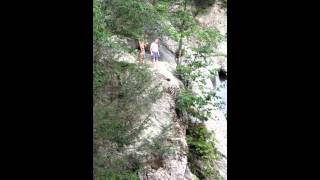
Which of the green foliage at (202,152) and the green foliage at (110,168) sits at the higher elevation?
the green foliage at (110,168)

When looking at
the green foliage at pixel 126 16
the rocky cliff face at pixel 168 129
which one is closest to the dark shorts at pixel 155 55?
the rocky cliff face at pixel 168 129

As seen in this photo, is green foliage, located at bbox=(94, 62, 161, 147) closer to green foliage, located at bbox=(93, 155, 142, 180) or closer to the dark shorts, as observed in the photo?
green foliage, located at bbox=(93, 155, 142, 180)

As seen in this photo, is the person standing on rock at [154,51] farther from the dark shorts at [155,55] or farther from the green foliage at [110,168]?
the green foliage at [110,168]

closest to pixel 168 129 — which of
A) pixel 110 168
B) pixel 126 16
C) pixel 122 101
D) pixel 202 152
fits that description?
pixel 122 101

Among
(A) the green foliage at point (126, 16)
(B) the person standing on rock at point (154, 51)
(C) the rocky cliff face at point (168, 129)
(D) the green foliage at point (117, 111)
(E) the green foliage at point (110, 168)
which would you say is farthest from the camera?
(B) the person standing on rock at point (154, 51)

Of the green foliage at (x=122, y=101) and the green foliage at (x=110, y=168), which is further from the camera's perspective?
the green foliage at (x=122, y=101)

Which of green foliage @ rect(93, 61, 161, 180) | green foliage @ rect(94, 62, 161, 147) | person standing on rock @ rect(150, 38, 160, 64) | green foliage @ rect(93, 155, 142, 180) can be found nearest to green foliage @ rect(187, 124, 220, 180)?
person standing on rock @ rect(150, 38, 160, 64)

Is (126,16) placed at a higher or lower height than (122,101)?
higher

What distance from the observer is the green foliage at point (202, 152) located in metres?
12.1

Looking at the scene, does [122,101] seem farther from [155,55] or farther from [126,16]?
[155,55]

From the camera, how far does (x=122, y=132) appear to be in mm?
6898

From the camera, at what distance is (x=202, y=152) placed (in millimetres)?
12547
